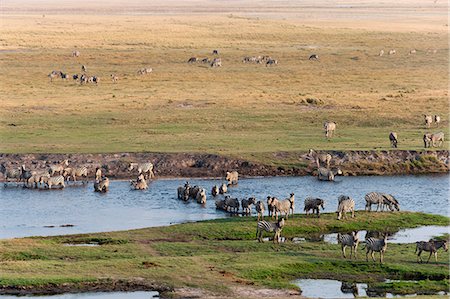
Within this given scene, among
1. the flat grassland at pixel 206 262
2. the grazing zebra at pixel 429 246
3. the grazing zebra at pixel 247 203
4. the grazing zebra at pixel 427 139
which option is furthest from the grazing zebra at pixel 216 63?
the grazing zebra at pixel 429 246

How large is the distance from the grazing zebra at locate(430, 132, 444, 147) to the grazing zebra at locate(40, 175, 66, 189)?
54.3 feet

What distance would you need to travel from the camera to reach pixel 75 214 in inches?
1387

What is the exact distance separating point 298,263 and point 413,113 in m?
28.0

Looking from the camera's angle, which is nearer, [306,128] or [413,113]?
[306,128]

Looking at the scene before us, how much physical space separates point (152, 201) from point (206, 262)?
1014cm

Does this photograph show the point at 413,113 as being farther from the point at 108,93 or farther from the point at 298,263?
the point at 298,263

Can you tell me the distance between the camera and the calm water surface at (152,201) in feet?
111

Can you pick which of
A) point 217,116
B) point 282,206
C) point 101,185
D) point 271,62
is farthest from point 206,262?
point 271,62

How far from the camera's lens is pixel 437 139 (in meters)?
45.9

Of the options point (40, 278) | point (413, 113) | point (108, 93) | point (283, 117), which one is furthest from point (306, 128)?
point (40, 278)

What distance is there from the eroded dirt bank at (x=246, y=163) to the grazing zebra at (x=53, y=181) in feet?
8.31

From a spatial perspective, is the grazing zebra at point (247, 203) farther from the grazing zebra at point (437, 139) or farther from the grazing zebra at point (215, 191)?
the grazing zebra at point (437, 139)

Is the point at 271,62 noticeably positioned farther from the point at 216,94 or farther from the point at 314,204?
the point at 314,204

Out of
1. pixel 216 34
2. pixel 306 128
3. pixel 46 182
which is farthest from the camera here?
pixel 216 34
